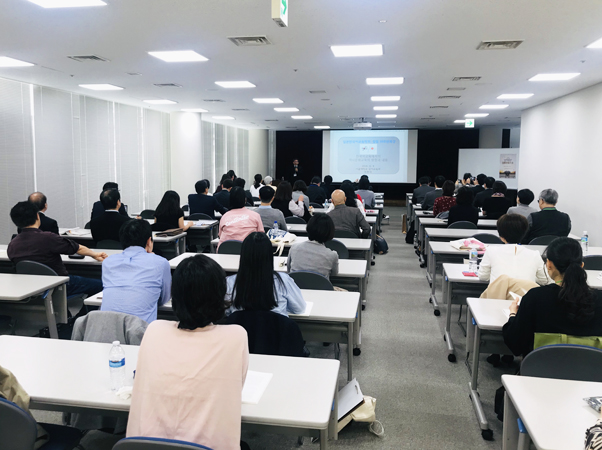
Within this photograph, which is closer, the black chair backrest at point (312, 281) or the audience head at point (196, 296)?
the audience head at point (196, 296)

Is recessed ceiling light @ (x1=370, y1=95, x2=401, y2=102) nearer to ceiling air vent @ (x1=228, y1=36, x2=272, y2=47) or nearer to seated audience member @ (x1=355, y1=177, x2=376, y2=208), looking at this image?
seated audience member @ (x1=355, y1=177, x2=376, y2=208)

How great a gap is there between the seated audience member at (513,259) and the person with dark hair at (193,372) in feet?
8.55

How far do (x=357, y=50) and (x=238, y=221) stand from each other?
2527 millimetres

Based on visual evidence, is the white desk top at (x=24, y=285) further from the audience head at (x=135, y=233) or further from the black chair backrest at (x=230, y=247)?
the black chair backrest at (x=230, y=247)

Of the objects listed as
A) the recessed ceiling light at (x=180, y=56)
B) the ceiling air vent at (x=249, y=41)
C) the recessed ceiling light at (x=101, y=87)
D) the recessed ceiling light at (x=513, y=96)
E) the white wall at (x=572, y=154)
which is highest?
the recessed ceiling light at (x=513, y=96)

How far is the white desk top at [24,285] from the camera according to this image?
3458 millimetres

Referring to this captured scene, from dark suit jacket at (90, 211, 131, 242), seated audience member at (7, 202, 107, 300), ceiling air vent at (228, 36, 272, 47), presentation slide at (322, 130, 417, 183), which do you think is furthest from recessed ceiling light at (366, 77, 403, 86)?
presentation slide at (322, 130, 417, 183)

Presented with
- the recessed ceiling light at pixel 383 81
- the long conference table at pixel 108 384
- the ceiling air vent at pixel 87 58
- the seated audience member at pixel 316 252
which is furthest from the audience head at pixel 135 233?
the recessed ceiling light at pixel 383 81

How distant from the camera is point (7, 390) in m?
1.80

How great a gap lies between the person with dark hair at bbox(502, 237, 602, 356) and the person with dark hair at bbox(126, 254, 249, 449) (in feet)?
5.55

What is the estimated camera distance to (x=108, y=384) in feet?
6.77

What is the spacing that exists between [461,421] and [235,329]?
2.13 m

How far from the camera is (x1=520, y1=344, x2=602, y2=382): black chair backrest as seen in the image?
7.13ft

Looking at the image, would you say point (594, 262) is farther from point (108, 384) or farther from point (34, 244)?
point (34, 244)
